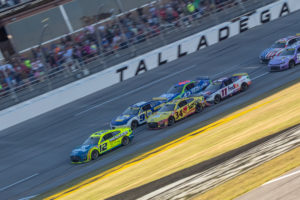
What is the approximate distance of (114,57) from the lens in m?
30.7

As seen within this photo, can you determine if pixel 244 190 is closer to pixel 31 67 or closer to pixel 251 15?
pixel 31 67

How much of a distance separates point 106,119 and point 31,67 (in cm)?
549

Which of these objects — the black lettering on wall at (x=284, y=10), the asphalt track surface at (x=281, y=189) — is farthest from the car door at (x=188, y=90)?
the black lettering on wall at (x=284, y=10)

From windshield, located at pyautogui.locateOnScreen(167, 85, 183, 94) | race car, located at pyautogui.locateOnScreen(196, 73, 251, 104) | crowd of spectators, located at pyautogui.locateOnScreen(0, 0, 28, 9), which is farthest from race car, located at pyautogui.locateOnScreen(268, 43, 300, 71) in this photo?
crowd of spectators, located at pyautogui.locateOnScreen(0, 0, 28, 9)

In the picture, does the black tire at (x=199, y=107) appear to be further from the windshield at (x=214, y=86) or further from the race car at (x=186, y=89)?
the race car at (x=186, y=89)

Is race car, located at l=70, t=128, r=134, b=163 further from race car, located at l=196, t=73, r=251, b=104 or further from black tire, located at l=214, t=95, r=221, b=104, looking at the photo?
black tire, located at l=214, t=95, r=221, b=104

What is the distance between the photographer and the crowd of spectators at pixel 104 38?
27234 millimetres

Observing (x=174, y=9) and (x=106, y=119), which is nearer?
(x=106, y=119)

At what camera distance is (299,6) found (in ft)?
129

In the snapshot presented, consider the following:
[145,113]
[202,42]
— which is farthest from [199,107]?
[202,42]

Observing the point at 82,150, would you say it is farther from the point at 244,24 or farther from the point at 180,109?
the point at 244,24

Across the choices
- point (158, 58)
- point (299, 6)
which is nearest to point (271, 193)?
point (158, 58)

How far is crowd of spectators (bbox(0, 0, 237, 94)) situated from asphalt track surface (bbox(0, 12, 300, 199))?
2.61 m

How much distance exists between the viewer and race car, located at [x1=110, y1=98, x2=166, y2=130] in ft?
78.3
